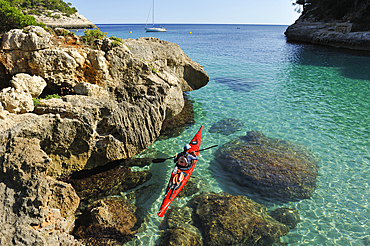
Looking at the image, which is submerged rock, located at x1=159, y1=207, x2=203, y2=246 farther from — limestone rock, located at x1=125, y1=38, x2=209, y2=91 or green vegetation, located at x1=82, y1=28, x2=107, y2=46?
green vegetation, located at x1=82, y1=28, x2=107, y2=46

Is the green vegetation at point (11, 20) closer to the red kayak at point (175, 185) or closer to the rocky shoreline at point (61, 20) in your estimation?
the red kayak at point (175, 185)

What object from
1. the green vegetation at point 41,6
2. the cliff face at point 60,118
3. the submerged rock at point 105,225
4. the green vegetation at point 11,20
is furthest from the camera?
the green vegetation at point 41,6

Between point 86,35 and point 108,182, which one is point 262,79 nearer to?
point 86,35

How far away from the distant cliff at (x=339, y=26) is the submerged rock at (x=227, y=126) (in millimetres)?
40451

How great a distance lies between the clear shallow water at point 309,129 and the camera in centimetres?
885

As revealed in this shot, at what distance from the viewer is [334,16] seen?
2312 inches

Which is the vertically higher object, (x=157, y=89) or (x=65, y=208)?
(x=157, y=89)

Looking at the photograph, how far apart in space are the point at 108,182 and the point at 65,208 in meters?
2.27

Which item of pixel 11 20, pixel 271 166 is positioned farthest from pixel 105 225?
pixel 11 20

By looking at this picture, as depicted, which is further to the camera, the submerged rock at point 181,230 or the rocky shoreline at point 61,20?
the rocky shoreline at point 61,20

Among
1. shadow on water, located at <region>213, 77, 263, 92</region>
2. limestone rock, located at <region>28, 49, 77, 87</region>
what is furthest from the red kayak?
shadow on water, located at <region>213, 77, 263, 92</region>

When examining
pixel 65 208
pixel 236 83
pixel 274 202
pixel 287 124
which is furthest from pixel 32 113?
pixel 236 83

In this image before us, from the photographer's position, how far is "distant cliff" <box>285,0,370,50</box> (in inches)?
1759

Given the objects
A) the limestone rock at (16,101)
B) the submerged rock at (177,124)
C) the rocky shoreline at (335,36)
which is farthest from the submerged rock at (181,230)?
the rocky shoreline at (335,36)
